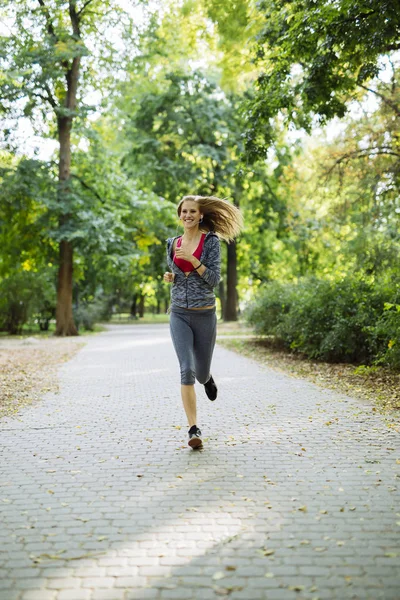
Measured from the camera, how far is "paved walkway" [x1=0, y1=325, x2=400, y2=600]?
305 cm

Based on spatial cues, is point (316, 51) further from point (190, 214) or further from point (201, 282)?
point (201, 282)

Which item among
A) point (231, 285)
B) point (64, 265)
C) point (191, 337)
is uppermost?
point (64, 265)

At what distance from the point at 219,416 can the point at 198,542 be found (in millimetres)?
3888

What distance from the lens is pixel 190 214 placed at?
5988mm

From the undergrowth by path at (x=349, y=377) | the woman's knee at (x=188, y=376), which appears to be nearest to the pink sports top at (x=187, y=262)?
the woman's knee at (x=188, y=376)

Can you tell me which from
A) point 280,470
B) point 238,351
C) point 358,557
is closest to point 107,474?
point 280,470

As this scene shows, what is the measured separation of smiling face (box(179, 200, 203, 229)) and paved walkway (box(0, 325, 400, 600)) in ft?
6.82

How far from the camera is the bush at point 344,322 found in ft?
34.1

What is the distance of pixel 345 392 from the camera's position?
9.10 metres

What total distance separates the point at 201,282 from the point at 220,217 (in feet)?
2.43

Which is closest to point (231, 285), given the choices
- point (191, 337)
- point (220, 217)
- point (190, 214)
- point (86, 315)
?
point (86, 315)

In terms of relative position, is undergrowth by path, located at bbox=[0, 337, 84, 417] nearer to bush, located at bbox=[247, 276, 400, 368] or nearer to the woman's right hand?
the woman's right hand

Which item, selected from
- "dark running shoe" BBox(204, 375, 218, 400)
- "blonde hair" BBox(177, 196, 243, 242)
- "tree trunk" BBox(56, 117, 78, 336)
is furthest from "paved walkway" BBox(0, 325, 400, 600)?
"tree trunk" BBox(56, 117, 78, 336)

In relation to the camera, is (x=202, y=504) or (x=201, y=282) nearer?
(x=202, y=504)
